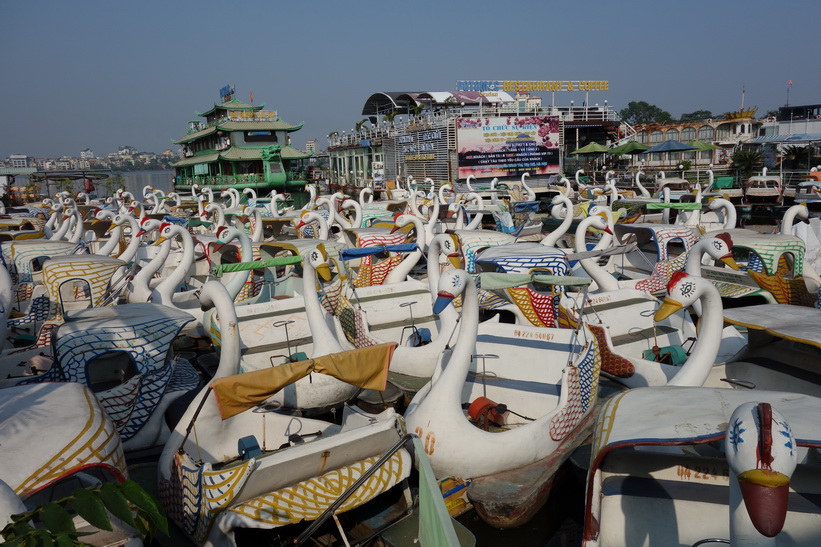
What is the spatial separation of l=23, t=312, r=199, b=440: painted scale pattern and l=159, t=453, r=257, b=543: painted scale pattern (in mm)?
2000

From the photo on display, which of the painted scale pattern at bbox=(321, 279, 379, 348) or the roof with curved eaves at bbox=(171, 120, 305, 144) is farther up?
the roof with curved eaves at bbox=(171, 120, 305, 144)

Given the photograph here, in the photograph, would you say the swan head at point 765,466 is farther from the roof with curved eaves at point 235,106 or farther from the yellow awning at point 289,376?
the roof with curved eaves at point 235,106

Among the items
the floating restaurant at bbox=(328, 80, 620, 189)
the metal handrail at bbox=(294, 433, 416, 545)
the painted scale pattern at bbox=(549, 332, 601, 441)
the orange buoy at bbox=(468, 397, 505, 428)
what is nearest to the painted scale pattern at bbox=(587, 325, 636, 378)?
the painted scale pattern at bbox=(549, 332, 601, 441)

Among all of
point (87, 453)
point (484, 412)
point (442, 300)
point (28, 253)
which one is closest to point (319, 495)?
point (87, 453)

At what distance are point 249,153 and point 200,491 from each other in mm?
40987

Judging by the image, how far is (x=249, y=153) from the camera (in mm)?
43781

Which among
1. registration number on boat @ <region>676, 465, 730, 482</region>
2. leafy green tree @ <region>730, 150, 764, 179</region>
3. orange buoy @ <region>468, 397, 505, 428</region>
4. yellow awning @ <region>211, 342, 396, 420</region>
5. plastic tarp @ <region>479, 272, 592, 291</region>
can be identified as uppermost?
leafy green tree @ <region>730, 150, 764, 179</region>

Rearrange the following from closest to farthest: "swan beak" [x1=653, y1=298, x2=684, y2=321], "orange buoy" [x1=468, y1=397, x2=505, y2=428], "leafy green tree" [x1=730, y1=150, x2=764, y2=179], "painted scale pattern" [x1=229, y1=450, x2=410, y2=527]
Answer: "painted scale pattern" [x1=229, y1=450, x2=410, y2=527]
"swan beak" [x1=653, y1=298, x2=684, y2=321]
"orange buoy" [x1=468, y1=397, x2=505, y2=428]
"leafy green tree" [x1=730, y1=150, x2=764, y2=179]

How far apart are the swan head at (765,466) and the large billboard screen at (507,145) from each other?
3610 centimetres

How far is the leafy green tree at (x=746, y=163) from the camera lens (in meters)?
35.4

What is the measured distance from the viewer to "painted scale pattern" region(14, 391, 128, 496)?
14.8ft

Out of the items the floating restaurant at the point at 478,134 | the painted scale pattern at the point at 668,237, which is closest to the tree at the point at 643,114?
the floating restaurant at the point at 478,134

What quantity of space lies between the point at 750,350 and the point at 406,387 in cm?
469

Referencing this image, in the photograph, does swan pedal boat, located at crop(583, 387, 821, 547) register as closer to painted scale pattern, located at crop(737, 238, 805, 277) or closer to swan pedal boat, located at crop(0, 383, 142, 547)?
swan pedal boat, located at crop(0, 383, 142, 547)
